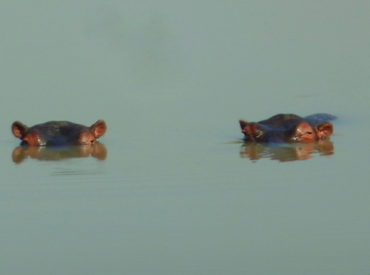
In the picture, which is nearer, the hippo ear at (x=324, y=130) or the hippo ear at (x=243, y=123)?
the hippo ear at (x=243, y=123)

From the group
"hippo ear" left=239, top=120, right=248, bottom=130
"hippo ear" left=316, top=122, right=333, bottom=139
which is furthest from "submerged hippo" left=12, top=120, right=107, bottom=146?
"hippo ear" left=316, top=122, right=333, bottom=139

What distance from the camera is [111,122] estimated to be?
14.4 m

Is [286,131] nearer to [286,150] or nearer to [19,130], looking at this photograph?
[286,150]

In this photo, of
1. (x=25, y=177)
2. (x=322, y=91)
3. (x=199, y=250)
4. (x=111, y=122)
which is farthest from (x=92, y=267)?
(x=322, y=91)

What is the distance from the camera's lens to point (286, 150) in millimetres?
12883

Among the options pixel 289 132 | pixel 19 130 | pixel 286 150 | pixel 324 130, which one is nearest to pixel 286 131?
pixel 289 132

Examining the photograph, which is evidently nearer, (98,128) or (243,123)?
(243,123)

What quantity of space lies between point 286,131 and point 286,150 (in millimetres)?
602

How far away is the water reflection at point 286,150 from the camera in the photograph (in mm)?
12438

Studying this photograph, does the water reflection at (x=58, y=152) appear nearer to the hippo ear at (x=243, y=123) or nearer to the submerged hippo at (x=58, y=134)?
the submerged hippo at (x=58, y=134)

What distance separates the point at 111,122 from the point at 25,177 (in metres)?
3.02

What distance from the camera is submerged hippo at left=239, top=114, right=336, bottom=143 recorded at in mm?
13344

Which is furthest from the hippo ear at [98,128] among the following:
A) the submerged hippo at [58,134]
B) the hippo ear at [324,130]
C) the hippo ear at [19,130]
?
the hippo ear at [324,130]

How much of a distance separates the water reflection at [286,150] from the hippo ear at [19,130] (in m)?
2.23
